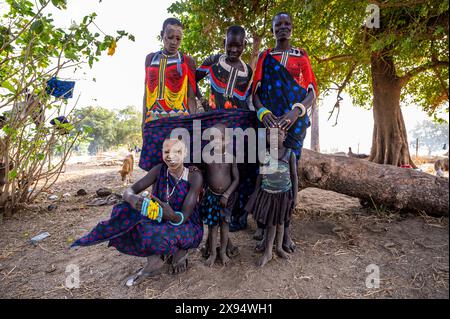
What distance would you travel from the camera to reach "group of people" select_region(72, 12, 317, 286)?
2182 mm

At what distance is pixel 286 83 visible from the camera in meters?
2.52

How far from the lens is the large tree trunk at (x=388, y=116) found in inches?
280

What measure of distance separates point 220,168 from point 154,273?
3.57ft

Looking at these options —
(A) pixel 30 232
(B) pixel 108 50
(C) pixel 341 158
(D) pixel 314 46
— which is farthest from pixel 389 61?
(A) pixel 30 232

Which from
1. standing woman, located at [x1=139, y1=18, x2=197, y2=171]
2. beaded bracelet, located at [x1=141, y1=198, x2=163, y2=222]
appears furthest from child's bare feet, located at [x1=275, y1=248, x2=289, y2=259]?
standing woman, located at [x1=139, y1=18, x2=197, y2=171]

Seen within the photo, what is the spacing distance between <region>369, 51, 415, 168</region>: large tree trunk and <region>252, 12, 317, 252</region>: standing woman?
574 cm

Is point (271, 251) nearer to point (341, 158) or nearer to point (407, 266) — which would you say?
point (407, 266)

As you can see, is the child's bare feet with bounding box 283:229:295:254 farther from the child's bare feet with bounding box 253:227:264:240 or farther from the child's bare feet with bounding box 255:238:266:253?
the child's bare feet with bounding box 253:227:264:240

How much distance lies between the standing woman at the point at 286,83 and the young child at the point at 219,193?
0.54 m

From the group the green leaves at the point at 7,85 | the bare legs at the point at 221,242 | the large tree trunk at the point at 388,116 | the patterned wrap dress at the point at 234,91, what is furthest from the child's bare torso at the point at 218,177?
the large tree trunk at the point at 388,116

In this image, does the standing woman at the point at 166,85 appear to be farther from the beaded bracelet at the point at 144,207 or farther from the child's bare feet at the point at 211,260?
the child's bare feet at the point at 211,260

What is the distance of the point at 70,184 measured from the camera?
638 cm
